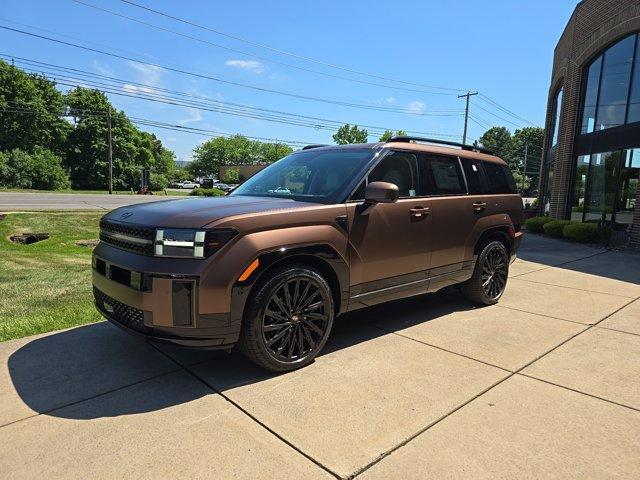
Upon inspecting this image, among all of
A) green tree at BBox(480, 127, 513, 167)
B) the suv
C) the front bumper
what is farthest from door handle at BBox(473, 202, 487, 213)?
green tree at BBox(480, 127, 513, 167)

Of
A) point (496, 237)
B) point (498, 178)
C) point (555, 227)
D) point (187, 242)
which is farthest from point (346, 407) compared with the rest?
point (555, 227)

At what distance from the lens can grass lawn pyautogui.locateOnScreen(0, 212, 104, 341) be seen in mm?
4609

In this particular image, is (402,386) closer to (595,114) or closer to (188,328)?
(188,328)

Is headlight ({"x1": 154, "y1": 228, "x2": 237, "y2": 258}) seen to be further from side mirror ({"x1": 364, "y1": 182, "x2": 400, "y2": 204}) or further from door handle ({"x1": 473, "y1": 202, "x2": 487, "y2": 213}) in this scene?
door handle ({"x1": 473, "y1": 202, "x2": 487, "y2": 213})

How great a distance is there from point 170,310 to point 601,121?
53.7ft

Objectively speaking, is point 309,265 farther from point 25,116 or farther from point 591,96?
point 25,116

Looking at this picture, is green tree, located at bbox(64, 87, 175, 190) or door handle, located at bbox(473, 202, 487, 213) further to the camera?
green tree, located at bbox(64, 87, 175, 190)

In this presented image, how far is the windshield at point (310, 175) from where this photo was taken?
4094mm

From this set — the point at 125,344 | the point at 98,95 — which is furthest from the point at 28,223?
the point at 98,95

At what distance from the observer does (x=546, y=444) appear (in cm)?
265

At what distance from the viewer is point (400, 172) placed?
4.44 metres

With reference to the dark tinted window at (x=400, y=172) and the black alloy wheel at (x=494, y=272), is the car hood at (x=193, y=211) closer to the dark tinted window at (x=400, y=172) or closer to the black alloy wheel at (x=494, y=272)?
the dark tinted window at (x=400, y=172)

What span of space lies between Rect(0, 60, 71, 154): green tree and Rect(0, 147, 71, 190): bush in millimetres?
5251

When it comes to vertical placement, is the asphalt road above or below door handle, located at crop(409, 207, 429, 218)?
below
